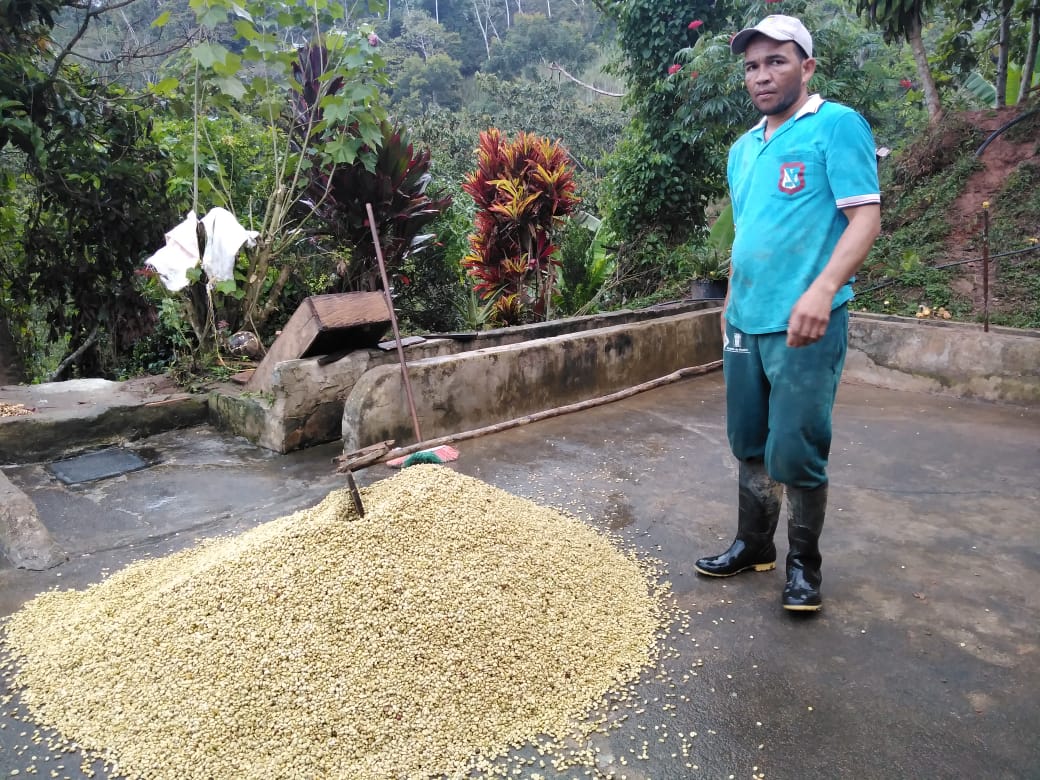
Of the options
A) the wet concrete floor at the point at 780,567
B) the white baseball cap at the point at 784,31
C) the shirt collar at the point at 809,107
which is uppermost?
the white baseball cap at the point at 784,31

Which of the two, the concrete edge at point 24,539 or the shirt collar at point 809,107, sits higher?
the shirt collar at point 809,107

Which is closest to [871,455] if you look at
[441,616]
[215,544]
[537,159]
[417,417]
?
[417,417]

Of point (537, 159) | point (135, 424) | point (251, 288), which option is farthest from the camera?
point (537, 159)

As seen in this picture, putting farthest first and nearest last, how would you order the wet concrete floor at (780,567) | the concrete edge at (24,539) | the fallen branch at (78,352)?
1. the fallen branch at (78,352)
2. the concrete edge at (24,539)
3. the wet concrete floor at (780,567)

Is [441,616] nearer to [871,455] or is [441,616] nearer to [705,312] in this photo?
[871,455]

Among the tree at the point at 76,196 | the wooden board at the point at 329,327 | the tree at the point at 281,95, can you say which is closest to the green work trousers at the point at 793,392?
the wooden board at the point at 329,327

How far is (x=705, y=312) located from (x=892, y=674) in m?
3.71

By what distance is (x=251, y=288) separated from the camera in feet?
15.8

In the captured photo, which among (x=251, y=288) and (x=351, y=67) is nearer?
(x=351, y=67)

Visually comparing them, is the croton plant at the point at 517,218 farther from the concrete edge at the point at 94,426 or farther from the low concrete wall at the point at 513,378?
the concrete edge at the point at 94,426

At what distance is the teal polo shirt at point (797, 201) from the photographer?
74.6 inches

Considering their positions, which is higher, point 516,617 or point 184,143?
point 184,143

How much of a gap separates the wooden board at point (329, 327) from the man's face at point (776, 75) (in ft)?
7.85

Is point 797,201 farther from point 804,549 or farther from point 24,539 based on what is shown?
point 24,539
